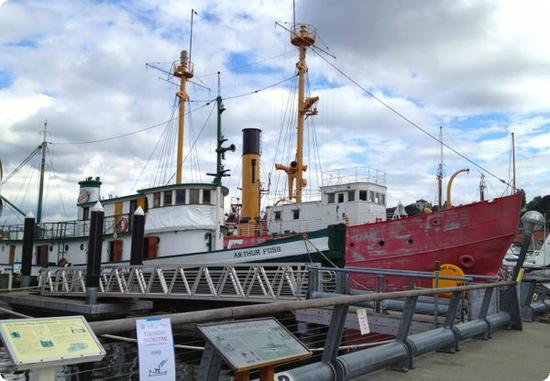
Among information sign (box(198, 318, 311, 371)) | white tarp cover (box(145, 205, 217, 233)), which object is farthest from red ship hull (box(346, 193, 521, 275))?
information sign (box(198, 318, 311, 371))

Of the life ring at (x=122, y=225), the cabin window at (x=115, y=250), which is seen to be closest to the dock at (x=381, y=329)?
the cabin window at (x=115, y=250)

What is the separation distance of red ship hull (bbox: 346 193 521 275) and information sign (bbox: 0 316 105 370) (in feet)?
50.6

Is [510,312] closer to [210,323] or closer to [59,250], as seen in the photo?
[210,323]

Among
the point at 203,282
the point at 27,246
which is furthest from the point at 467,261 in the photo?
the point at 27,246

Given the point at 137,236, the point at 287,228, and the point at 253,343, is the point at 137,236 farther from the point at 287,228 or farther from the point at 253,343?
the point at 253,343

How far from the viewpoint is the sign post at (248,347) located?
3.34m

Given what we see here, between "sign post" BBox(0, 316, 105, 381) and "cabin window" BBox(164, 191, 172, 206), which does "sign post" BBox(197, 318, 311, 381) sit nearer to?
"sign post" BBox(0, 316, 105, 381)

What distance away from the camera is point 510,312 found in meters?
8.89

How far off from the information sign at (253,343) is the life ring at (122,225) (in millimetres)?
19366

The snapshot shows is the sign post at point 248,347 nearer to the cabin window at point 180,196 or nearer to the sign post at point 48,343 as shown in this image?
the sign post at point 48,343

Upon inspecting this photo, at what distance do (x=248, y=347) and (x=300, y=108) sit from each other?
76.9 feet

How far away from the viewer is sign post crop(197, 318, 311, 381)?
3338 millimetres

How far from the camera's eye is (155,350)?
9.66 feet

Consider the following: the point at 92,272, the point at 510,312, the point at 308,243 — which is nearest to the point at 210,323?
the point at 510,312
